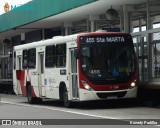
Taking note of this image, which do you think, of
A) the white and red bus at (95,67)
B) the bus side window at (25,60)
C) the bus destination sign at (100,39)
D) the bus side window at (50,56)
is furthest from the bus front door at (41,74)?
the bus destination sign at (100,39)

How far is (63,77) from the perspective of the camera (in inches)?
848

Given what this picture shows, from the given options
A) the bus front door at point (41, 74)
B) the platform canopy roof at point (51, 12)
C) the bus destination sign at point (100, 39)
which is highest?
the platform canopy roof at point (51, 12)

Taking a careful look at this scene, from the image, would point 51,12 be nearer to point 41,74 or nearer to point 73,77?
point 41,74

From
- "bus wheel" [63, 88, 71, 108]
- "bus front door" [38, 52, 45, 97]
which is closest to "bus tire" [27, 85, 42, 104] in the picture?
"bus front door" [38, 52, 45, 97]

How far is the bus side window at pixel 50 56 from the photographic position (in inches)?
900

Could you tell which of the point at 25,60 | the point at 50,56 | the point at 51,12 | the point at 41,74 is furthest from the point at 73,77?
the point at 51,12

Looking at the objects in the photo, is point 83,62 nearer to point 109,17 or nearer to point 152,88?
point 152,88

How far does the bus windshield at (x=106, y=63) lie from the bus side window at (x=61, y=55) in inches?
59.5

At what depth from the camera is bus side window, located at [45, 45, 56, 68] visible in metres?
22.8

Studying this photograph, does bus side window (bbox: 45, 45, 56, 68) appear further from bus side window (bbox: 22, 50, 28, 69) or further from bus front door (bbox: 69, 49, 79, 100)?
bus side window (bbox: 22, 50, 28, 69)

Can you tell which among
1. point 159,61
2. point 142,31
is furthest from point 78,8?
point 159,61

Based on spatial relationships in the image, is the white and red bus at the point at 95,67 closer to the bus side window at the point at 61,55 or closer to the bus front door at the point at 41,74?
the bus side window at the point at 61,55

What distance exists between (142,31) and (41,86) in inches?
203

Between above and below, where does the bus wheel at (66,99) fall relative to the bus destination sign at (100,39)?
below
